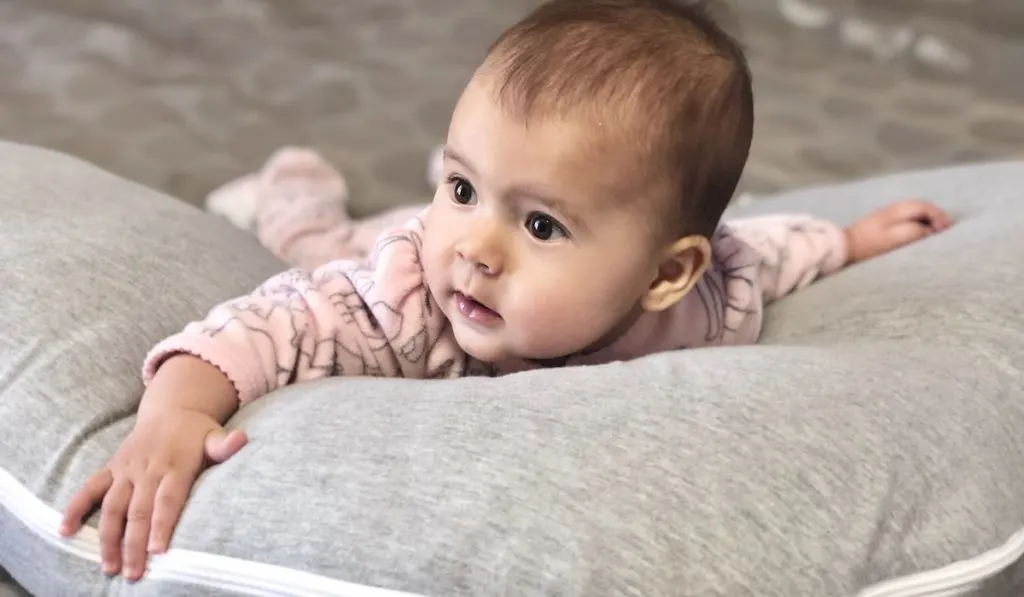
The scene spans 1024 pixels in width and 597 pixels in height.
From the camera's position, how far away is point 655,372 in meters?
0.74

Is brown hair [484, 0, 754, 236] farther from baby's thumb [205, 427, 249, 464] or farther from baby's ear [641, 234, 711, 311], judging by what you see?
baby's thumb [205, 427, 249, 464]

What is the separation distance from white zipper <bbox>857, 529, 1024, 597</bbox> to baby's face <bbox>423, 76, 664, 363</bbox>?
0.32 m

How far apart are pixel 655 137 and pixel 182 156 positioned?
0.92 metres

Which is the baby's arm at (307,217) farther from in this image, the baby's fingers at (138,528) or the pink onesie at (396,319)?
the baby's fingers at (138,528)

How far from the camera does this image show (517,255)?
0.81 meters

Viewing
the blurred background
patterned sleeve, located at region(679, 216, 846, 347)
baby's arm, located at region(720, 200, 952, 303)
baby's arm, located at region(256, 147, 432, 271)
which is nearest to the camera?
→ patterned sleeve, located at region(679, 216, 846, 347)

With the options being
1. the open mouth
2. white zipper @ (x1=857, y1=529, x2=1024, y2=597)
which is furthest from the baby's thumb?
white zipper @ (x1=857, y1=529, x2=1024, y2=597)

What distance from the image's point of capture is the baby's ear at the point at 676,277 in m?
0.89

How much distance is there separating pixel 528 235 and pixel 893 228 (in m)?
0.56

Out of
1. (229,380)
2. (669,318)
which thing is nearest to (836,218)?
(669,318)

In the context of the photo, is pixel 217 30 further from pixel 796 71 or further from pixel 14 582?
pixel 14 582

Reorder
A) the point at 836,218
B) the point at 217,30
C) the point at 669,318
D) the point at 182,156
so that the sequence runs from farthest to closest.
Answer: the point at 217,30 < the point at 182,156 < the point at 836,218 < the point at 669,318

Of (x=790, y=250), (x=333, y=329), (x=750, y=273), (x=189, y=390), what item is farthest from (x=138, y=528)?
(x=790, y=250)

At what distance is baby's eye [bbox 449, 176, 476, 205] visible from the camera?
83 centimetres
